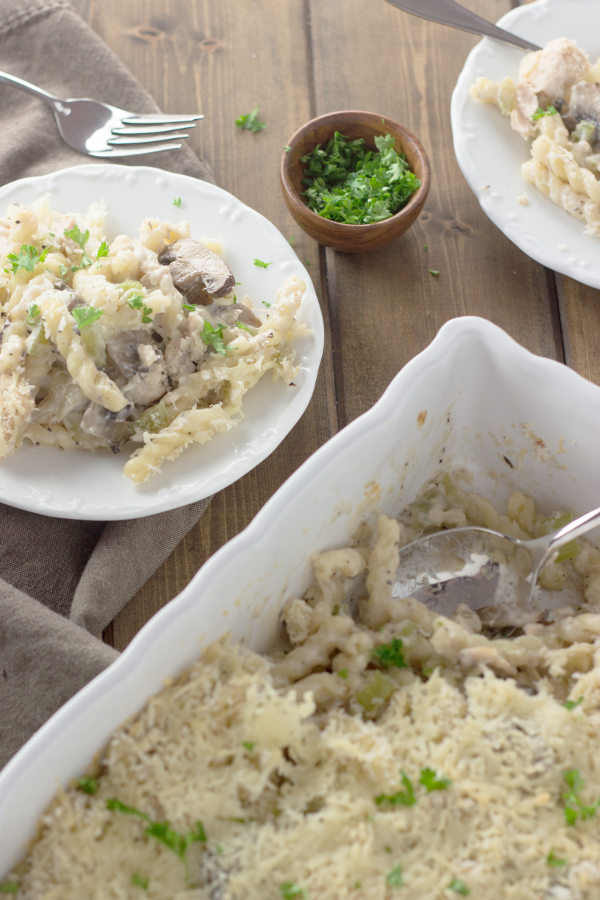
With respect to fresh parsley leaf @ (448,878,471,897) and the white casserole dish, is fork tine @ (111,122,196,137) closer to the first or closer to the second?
the white casserole dish

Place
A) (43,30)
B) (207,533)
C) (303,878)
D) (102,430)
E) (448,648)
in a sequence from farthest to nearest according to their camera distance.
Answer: (43,30)
(207,533)
(102,430)
(448,648)
(303,878)

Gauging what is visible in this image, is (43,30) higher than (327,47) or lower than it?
higher

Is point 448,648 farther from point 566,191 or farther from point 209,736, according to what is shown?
point 566,191

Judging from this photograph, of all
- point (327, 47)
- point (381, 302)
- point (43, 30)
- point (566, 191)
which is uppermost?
point (43, 30)

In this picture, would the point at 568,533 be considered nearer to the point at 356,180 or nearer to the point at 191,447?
the point at 191,447

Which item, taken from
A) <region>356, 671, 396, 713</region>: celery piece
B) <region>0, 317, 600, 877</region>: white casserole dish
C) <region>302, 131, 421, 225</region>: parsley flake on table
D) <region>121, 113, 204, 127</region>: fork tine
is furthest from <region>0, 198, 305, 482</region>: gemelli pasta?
<region>356, 671, 396, 713</region>: celery piece

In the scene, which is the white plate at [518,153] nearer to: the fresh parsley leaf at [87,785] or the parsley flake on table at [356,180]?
the parsley flake on table at [356,180]

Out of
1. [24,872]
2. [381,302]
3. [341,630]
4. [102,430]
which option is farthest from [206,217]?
[24,872]
